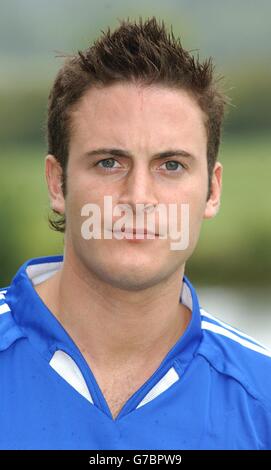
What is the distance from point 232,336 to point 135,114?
0.91 meters

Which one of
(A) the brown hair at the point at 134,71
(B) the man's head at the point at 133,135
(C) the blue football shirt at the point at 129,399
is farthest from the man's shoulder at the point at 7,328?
(A) the brown hair at the point at 134,71

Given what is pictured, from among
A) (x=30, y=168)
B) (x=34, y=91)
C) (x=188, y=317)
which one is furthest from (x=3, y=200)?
(x=188, y=317)

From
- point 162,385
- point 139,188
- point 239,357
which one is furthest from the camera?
point 239,357

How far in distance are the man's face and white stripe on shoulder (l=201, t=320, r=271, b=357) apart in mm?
391

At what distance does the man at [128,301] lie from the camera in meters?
2.25

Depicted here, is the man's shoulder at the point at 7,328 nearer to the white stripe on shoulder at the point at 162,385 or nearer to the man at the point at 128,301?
the man at the point at 128,301

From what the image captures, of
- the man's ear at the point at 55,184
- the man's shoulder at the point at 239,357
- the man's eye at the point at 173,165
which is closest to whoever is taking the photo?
the man's eye at the point at 173,165

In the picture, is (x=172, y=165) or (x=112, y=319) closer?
(x=172, y=165)

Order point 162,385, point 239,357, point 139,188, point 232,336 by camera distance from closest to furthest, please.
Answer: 1. point 139,188
2. point 162,385
3. point 239,357
4. point 232,336

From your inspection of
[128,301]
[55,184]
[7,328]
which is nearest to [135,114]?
[55,184]

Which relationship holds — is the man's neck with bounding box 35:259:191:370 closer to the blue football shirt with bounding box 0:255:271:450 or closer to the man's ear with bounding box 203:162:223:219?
the blue football shirt with bounding box 0:255:271:450

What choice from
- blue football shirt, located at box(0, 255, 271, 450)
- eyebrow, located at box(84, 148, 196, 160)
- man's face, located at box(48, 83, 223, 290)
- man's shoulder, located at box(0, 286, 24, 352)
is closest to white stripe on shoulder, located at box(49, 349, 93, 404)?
blue football shirt, located at box(0, 255, 271, 450)

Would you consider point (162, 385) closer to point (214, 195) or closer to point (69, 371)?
point (69, 371)

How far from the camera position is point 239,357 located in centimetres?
253
